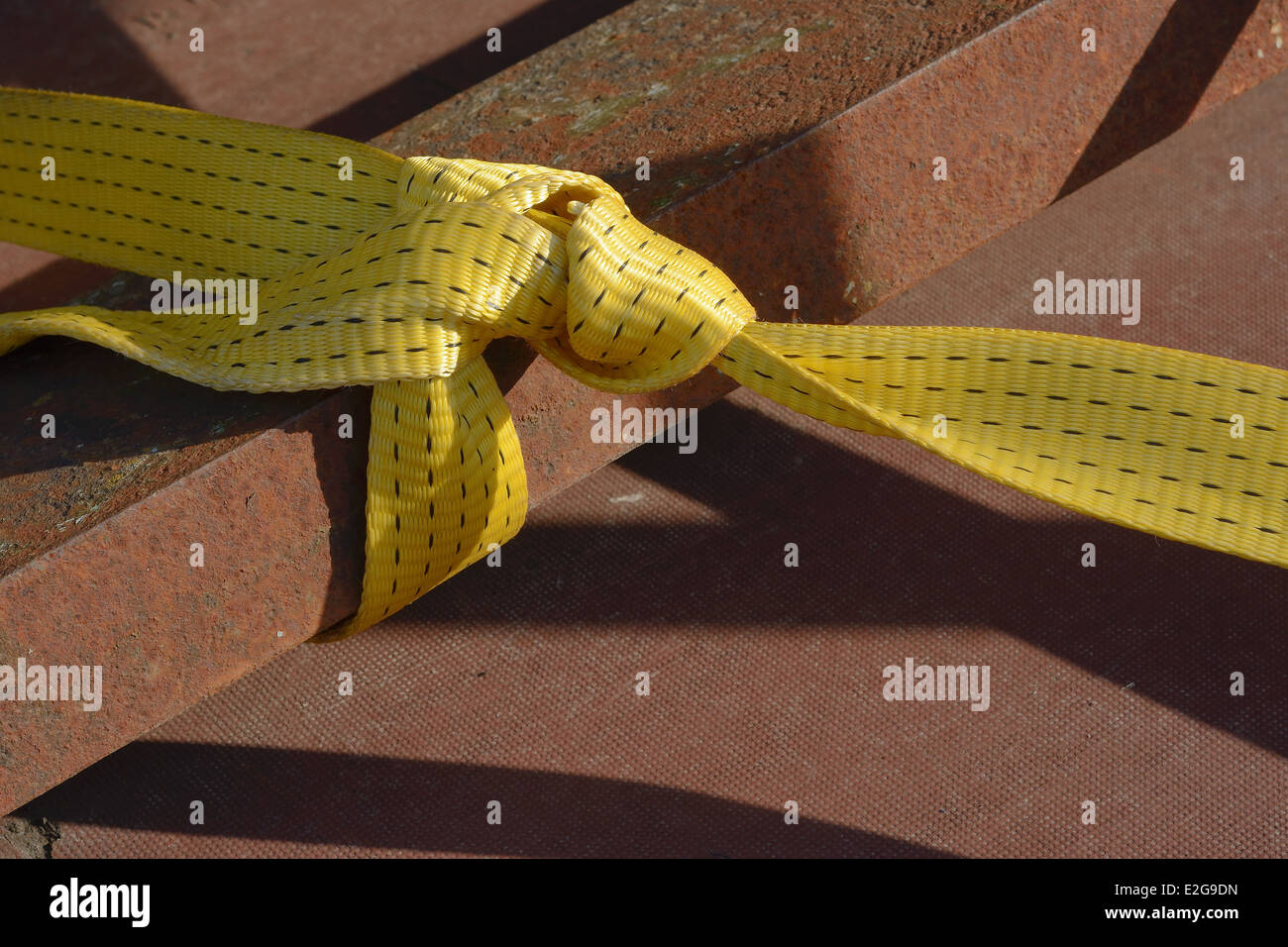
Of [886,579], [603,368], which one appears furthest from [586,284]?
[886,579]

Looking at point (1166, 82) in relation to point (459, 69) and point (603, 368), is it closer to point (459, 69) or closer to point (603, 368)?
point (603, 368)

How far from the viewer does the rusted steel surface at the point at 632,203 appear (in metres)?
1.39

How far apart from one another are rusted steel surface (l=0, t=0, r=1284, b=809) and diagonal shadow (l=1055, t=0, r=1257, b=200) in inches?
0.5

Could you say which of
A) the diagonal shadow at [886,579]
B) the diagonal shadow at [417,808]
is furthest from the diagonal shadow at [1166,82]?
the diagonal shadow at [417,808]

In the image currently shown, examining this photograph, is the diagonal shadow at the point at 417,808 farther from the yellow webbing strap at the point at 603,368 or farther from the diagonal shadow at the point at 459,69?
the diagonal shadow at the point at 459,69

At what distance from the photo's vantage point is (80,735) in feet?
4.71

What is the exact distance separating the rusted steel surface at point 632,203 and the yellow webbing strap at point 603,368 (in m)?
0.08

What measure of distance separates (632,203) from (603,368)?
0.28m

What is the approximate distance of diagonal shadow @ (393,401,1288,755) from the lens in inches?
67.9

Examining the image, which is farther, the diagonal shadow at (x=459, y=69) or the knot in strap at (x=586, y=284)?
the diagonal shadow at (x=459, y=69)

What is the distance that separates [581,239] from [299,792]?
0.86 m

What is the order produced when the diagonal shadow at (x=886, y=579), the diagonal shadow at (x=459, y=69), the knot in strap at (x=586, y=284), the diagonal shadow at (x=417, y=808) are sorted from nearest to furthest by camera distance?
the knot in strap at (x=586, y=284), the diagonal shadow at (x=417, y=808), the diagonal shadow at (x=886, y=579), the diagonal shadow at (x=459, y=69)

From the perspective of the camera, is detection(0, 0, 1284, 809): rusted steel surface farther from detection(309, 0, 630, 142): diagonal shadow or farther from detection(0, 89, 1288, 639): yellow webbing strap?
detection(309, 0, 630, 142): diagonal shadow

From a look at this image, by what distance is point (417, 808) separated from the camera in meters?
1.67
